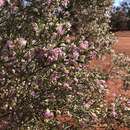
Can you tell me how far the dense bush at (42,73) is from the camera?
32.6 ft

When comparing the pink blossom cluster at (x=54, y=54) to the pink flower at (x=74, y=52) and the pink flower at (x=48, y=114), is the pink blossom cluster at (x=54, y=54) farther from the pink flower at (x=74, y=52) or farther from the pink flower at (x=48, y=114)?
the pink flower at (x=48, y=114)

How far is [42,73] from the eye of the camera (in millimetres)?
10375

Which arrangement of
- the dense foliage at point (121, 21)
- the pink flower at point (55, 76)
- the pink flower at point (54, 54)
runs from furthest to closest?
the dense foliage at point (121, 21)
the pink flower at point (55, 76)
the pink flower at point (54, 54)

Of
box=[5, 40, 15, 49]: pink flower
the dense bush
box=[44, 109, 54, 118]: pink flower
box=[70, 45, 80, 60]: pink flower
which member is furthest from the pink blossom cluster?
box=[44, 109, 54, 118]: pink flower

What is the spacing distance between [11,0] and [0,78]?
1.62 m

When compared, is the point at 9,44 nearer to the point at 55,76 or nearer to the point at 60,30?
the point at 60,30

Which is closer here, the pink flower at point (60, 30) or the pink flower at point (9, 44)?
the pink flower at point (9, 44)

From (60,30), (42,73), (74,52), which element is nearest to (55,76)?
(42,73)

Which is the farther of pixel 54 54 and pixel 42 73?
pixel 42 73

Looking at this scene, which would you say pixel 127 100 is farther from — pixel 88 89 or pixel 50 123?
pixel 50 123

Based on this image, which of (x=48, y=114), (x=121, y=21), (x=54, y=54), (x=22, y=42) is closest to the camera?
(x=54, y=54)

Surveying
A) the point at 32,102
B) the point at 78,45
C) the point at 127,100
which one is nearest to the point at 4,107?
the point at 32,102

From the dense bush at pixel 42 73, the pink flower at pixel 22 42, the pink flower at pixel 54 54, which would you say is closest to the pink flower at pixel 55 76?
the dense bush at pixel 42 73

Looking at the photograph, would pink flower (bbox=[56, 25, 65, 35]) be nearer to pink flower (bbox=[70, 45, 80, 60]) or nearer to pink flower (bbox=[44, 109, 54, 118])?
pink flower (bbox=[70, 45, 80, 60])
